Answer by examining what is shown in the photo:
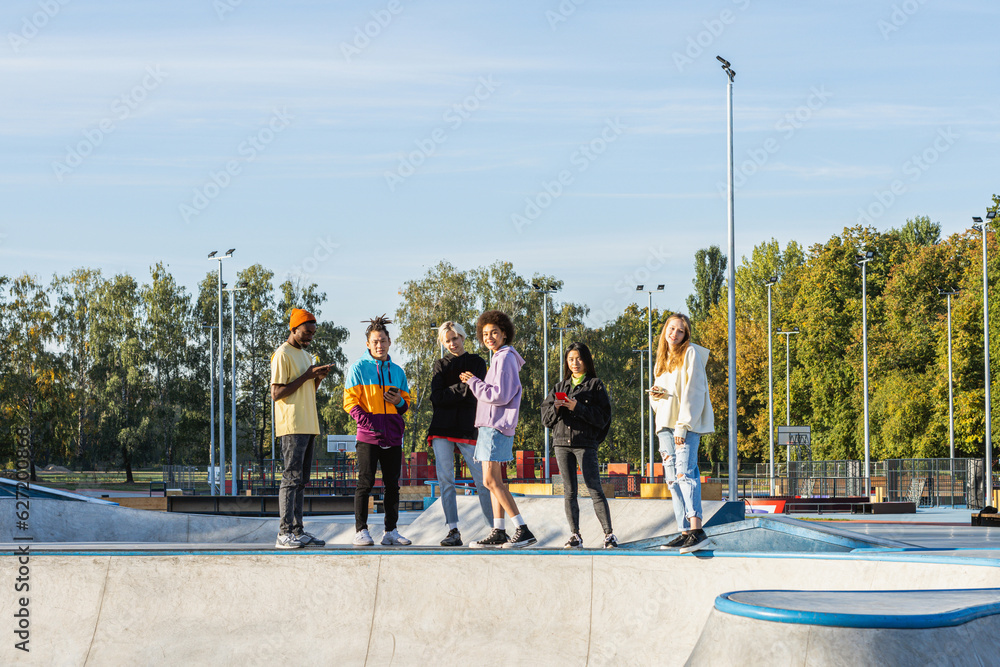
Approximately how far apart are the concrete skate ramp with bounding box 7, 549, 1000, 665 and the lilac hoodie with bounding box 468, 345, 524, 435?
111 centimetres

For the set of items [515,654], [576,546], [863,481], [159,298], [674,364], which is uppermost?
[159,298]

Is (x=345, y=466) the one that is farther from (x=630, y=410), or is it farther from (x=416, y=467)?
(x=630, y=410)

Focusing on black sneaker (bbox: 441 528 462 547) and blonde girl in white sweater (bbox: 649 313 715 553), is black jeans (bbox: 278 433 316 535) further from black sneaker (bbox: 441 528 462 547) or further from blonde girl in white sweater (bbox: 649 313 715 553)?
blonde girl in white sweater (bbox: 649 313 715 553)

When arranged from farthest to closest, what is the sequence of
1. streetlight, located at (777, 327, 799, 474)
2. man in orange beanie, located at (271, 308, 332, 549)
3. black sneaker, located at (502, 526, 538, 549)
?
Answer: streetlight, located at (777, 327, 799, 474) < black sneaker, located at (502, 526, 538, 549) < man in orange beanie, located at (271, 308, 332, 549)

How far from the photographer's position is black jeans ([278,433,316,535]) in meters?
7.20

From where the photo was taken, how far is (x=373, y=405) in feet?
24.5

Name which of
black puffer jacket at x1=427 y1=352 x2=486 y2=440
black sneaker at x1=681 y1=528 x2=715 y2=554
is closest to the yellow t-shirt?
black puffer jacket at x1=427 y1=352 x2=486 y2=440

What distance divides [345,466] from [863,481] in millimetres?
19920

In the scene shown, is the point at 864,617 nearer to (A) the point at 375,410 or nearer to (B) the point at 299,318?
(A) the point at 375,410

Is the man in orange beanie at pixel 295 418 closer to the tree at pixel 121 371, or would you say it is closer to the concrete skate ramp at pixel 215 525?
the concrete skate ramp at pixel 215 525

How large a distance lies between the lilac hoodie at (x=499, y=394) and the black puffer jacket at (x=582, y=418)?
25 cm

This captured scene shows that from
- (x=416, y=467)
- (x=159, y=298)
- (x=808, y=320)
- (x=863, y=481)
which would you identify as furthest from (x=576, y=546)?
(x=159, y=298)

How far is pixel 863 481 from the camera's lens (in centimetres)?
3828

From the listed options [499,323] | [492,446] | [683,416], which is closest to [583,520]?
[492,446]
